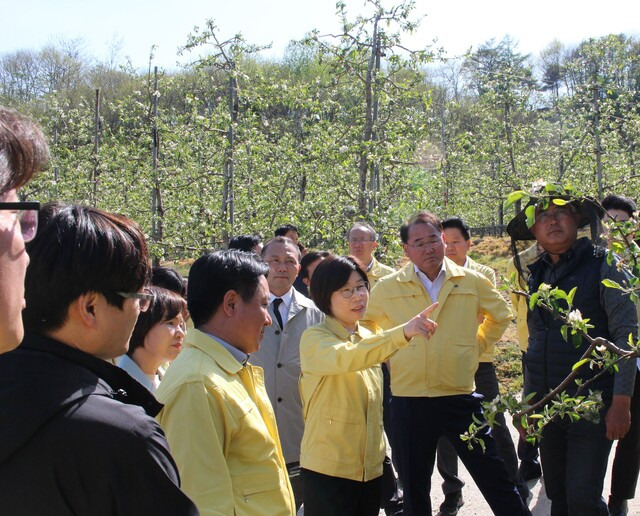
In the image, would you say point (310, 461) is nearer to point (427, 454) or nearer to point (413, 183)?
point (427, 454)

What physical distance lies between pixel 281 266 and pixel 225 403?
8.23 ft

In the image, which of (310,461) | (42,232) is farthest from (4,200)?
(310,461)

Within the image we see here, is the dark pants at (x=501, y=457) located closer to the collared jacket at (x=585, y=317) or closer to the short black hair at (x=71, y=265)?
the collared jacket at (x=585, y=317)

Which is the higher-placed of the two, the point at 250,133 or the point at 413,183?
the point at 250,133

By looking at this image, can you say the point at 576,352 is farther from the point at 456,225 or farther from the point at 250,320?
the point at 456,225

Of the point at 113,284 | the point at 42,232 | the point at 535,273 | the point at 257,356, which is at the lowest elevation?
the point at 257,356

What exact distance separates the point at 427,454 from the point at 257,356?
117 centimetres

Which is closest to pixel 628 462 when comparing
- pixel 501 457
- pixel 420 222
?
pixel 501 457

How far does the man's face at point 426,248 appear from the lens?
4.46 metres

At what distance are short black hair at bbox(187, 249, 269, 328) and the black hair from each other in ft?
4.18

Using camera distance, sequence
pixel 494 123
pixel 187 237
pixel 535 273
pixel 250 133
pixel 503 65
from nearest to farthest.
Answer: pixel 535 273, pixel 250 133, pixel 187 237, pixel 503 65, pixel 494 123

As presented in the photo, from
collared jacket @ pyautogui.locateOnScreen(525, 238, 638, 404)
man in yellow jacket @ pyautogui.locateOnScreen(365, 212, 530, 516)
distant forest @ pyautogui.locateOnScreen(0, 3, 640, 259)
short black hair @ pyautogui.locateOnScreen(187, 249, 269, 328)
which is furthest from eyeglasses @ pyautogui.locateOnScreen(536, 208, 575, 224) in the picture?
distant forest @ pyautogui.locateOnScreen(0, 3, 640, 259)

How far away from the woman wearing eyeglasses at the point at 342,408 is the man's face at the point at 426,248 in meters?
0.82

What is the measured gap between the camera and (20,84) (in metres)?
30.7
